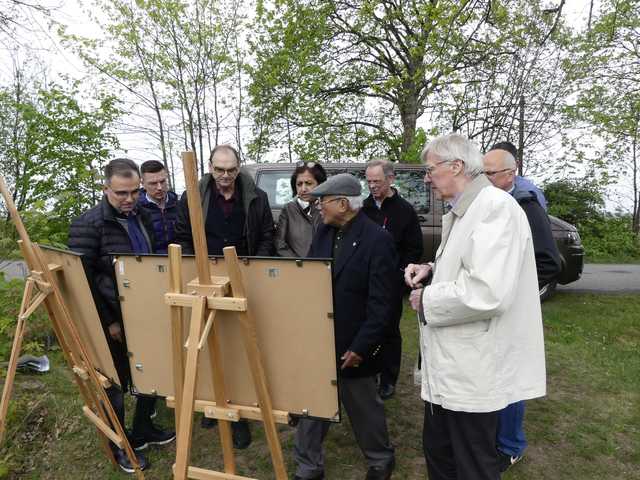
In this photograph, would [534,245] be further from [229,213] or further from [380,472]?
[229,213]

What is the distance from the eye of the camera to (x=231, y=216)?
2979mm

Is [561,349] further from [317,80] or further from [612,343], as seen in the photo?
[317,80]

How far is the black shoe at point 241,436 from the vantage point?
295 centimetres

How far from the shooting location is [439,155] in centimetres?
171

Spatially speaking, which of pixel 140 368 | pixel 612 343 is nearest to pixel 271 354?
pixel 140 368

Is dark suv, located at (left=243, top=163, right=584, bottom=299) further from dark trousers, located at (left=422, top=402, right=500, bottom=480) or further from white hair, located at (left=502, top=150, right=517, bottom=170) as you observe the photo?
dark trousers, located at (left=422, top=402, right=500, bottom=480)

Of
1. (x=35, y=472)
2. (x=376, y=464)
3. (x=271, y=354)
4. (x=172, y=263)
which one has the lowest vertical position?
(x=35, y=472)

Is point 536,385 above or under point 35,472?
above

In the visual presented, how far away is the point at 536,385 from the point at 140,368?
1736 mm

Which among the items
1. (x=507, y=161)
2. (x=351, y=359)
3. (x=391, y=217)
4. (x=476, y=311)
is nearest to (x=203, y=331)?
(x=351, y=359)

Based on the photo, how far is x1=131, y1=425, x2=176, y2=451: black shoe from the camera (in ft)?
9.48

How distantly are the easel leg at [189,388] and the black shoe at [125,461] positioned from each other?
118 cm

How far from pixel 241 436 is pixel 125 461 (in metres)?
0.71

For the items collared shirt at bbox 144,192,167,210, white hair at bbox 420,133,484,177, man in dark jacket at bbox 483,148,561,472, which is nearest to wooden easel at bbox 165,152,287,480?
white hair at bbox 420,133,484,177
